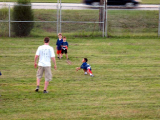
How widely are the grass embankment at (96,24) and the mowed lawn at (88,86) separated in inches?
168

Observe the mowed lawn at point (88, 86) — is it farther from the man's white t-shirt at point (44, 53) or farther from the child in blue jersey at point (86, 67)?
the man's white t-shirt at point (44, 53)

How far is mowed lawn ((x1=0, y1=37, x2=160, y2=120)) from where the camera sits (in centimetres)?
946

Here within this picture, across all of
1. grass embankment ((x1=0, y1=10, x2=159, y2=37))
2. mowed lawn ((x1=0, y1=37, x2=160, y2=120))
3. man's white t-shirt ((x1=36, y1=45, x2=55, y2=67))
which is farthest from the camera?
grass embankment ((x1=0, y1=10, x2=159, y2=37))

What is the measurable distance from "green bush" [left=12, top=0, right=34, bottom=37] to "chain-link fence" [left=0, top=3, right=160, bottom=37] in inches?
13.6

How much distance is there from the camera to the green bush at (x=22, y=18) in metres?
23.8

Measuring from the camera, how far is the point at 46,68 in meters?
11.1

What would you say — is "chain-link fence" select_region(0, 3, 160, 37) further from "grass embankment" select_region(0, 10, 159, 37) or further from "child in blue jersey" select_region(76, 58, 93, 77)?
Answer: "child in blue jersey" select_region(76, 58, 93, 77)

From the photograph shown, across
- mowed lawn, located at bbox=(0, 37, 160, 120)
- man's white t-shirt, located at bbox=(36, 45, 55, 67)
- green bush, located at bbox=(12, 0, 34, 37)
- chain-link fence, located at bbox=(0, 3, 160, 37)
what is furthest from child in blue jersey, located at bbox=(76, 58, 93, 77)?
green bush, located at bbox=(12, 0, 34, 37)

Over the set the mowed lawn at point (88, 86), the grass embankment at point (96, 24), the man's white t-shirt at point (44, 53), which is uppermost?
the grass embankment at point (96, 24)

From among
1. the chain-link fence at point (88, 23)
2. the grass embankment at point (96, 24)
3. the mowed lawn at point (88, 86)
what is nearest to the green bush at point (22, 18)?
the chain-link fence at point (88, 23)

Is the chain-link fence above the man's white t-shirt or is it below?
above

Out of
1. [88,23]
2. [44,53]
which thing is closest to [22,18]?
[88,23]

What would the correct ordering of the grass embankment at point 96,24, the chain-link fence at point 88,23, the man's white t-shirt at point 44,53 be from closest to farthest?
the man's white t-shirt at point 44,53
the chain-link fence at point 88,23
the grass embankment at point 96,24

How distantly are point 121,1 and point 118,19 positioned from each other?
17.3 feet
